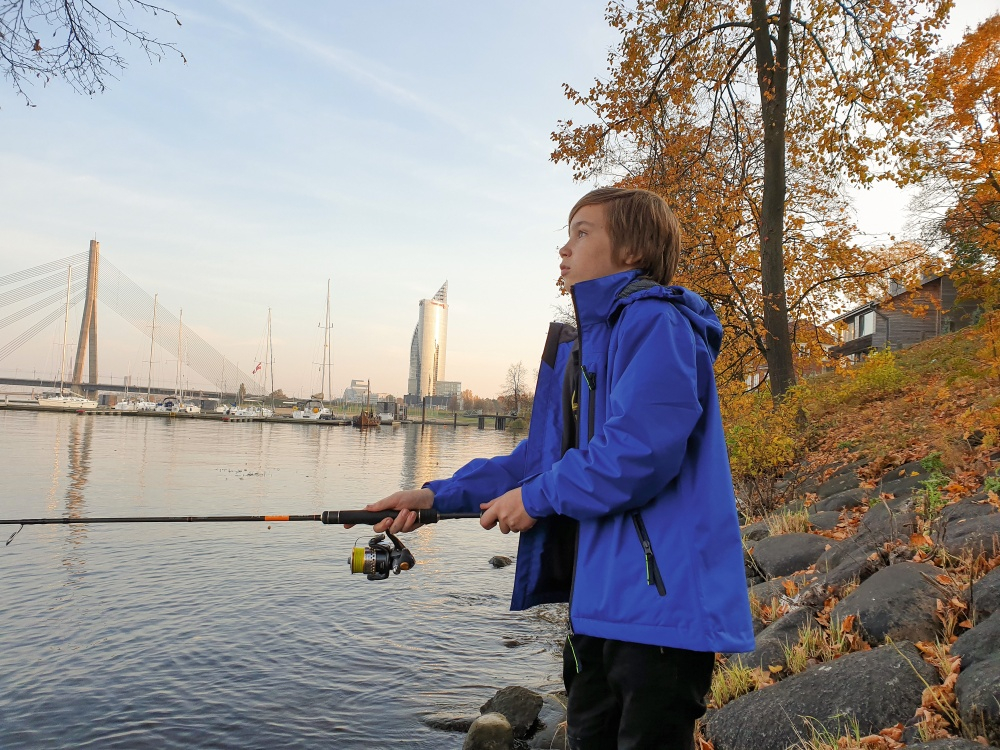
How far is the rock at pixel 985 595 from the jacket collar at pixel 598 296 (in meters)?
3.10

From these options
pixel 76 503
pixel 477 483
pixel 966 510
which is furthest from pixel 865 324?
pixel 477 483

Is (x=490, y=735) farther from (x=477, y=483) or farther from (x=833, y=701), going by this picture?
(x=477, y=483)

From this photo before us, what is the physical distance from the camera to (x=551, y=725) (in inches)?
233

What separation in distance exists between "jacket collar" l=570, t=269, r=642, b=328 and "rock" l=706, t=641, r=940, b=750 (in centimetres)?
256

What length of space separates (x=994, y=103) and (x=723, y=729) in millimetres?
16151

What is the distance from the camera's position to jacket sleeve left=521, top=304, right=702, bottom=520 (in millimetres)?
1866

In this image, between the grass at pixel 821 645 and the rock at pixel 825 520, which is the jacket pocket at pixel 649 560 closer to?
the grass at pixel 821 645

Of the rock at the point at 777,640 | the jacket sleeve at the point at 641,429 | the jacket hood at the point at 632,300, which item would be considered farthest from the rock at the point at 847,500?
the jacket sleeve at the point at 641,429

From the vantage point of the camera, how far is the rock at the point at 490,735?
18.2 feet

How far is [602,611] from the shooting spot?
1.93 metres

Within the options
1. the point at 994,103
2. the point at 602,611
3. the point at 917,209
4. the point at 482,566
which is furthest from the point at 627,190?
the point at 917,209

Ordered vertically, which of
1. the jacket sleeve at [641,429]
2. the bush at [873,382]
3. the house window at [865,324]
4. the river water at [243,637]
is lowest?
the river water at [243,637]

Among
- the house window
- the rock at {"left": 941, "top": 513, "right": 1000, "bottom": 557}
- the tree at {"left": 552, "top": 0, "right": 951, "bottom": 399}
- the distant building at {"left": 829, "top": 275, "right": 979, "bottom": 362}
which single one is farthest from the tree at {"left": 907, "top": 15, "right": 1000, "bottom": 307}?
the house window

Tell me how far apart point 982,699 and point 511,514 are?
231cm
